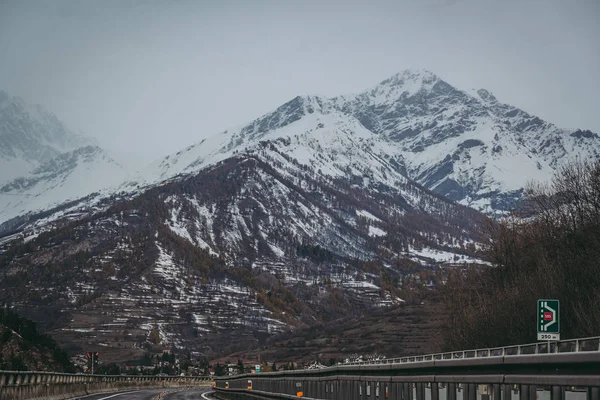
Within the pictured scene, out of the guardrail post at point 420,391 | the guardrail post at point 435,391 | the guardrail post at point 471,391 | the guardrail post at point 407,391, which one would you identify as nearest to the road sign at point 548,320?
the guardrail post at point 407,391

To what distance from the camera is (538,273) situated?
302 ft

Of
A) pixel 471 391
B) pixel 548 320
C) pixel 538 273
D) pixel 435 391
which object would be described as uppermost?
pixel 538 273

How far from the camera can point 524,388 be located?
2098 cm

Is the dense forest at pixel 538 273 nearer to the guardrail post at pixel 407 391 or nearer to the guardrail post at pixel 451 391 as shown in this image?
the guardrail post at pixel 407 391

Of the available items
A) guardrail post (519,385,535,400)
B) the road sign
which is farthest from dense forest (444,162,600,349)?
guardrail post (519,385,535,400)

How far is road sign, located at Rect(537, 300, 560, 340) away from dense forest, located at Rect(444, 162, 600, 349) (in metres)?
34.3

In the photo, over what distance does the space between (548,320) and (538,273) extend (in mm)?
59130

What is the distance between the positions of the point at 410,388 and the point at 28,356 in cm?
16301

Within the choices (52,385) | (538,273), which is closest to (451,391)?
(52,385)

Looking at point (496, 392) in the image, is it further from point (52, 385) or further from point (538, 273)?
point (538, 273)

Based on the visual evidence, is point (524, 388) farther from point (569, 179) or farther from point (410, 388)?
point (569, 179)

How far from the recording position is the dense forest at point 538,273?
8238 cm

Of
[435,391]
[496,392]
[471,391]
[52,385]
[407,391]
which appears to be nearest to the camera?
[496,392]

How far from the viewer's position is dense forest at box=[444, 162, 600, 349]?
82.4 metres
